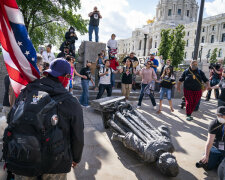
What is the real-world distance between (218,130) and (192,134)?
205cm

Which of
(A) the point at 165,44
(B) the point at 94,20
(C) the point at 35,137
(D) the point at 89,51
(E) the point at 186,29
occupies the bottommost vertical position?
(C) the point at 35,137

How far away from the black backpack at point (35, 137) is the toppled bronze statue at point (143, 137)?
1.84 m

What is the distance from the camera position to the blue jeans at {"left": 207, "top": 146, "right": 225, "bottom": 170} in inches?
130

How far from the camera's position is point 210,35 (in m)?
69.5

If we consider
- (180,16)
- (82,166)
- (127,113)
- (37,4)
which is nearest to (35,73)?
(82,166)

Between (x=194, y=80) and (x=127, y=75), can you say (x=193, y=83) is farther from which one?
(x=127, y=75)

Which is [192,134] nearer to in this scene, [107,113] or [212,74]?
[107,113]

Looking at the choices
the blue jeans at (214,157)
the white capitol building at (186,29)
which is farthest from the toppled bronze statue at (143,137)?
the white capitol building at (186,29)

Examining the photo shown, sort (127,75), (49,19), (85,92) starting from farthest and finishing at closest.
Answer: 1. (49,19)
2. (127,75)
3. (85,92)

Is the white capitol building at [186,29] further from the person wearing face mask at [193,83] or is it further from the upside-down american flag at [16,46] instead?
the upside-down american flag at [16,46]

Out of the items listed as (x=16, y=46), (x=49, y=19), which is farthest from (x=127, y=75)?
(x=49, y=19)

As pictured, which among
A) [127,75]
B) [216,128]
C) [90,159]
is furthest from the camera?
[127,75]

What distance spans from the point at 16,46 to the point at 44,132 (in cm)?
125

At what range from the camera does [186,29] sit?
245ft
